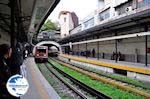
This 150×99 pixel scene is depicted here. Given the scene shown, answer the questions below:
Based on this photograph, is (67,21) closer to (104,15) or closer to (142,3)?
(104,15)

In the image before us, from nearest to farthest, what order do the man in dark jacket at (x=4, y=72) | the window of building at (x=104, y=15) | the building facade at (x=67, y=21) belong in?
the man in dark jacket at (x=4, y=72) < the window of building at (x=104, y=15) < the building facade at (x=67, y=21)

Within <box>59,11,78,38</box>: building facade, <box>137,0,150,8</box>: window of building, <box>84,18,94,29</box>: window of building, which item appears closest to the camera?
<box>137,0,150,8</box>: window of building

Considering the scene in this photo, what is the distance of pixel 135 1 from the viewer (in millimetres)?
40594

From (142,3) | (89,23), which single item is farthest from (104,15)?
(142,3)

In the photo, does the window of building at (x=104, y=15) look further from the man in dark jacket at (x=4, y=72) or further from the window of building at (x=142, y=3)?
the man in dark jacket at (x=4, y=72)

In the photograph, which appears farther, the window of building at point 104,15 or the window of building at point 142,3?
the window of building at point 104,15

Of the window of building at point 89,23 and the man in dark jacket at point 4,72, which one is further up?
the window of building at point 89,23

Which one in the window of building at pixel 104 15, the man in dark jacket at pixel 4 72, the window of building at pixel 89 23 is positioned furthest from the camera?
the window of building at pixel 89 23

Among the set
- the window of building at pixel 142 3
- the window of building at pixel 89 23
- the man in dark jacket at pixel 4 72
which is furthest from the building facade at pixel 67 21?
the man in dark jacket at pixel 4 72

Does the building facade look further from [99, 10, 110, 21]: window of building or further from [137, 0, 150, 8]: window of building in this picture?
[137, 0, 150, 8]: window of building

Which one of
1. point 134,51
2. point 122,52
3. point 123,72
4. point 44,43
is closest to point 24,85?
point 123,72

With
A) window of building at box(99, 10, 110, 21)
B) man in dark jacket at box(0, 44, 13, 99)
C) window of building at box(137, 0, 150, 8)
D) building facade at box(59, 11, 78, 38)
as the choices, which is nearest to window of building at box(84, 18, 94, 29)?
window of building at box(99, 10, 110, 21)

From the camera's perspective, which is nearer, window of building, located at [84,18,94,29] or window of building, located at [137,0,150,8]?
window of building, located at [137,0,150,8]

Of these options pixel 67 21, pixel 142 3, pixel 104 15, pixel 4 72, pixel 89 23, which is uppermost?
pixel 67 21
